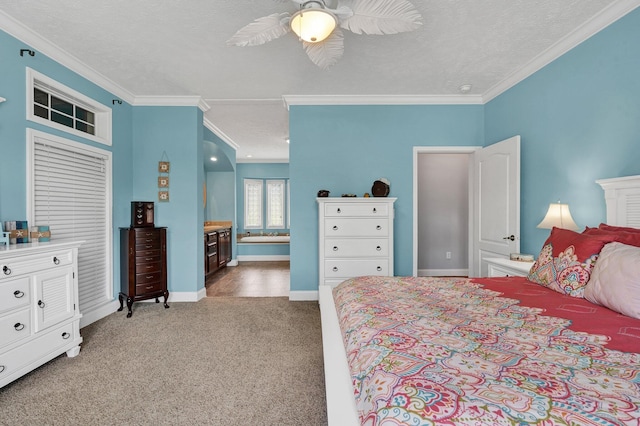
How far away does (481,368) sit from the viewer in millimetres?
916

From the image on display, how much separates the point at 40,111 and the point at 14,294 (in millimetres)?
1732

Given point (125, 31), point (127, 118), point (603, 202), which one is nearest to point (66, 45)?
point (125, 31)

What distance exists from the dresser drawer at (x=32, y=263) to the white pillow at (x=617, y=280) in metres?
3.45

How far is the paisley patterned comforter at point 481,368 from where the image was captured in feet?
2.38

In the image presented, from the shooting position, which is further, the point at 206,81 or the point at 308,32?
the point at 206,81

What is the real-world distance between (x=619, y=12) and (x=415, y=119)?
2076 mm

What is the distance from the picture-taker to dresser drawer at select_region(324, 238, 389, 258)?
360cm

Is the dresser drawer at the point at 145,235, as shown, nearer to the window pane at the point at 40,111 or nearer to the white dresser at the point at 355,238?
the window pane at the point at 40,111

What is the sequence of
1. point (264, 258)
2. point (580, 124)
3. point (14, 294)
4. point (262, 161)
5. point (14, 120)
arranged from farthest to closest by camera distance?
point (262, 161) < point (264, 258) < point (580, 124) < point (14, 120) < point (14, 294)

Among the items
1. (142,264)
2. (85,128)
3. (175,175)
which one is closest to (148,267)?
(142,264)

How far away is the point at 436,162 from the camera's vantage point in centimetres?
558

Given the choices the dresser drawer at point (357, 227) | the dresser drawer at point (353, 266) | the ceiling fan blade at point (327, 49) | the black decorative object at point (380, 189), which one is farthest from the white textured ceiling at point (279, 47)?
the dresser drawer at point (353, 266)

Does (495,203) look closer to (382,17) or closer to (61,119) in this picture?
(382,17)

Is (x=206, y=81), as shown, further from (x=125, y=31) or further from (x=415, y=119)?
(x=415, y=119)
